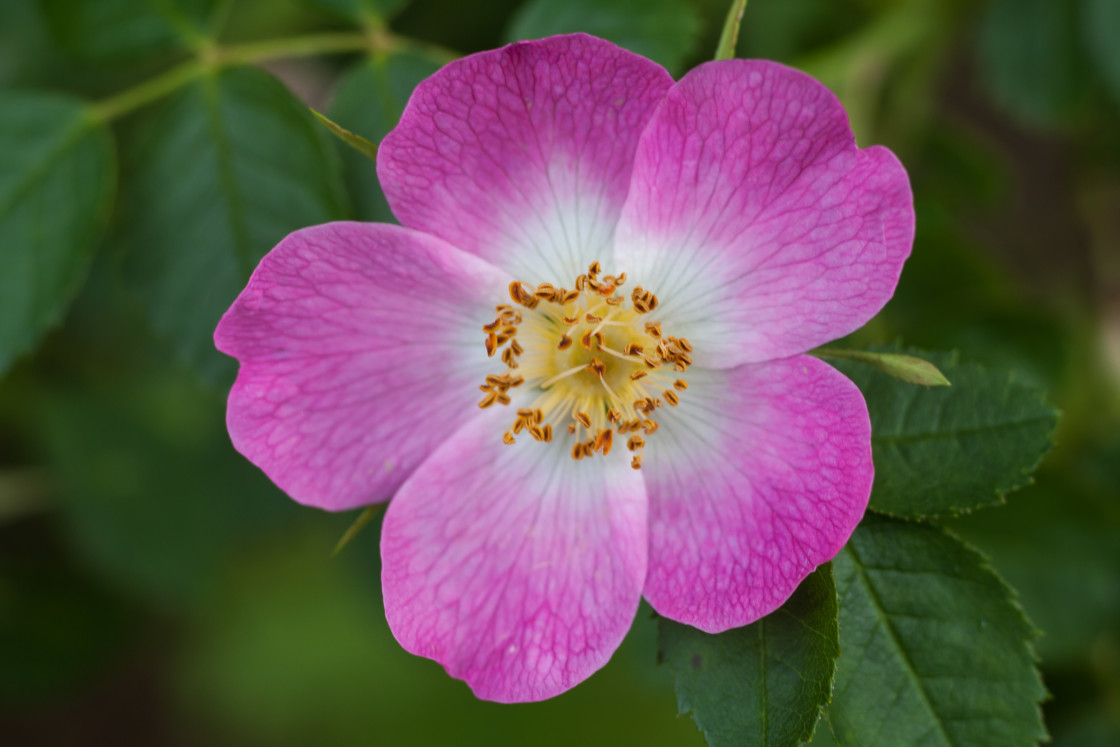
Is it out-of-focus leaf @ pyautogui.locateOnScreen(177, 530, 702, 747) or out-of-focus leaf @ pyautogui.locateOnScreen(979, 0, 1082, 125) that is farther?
out-of-focus leaf @ pyautogui.locateOnScreen(177, 530, 702, 747)

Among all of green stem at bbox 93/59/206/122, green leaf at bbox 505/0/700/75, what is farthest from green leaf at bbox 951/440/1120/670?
green stem at bbox 93/59/206/122

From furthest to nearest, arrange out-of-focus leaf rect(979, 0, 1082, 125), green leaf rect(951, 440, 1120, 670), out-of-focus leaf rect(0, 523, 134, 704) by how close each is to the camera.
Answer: out-of-focus leaf rect(0, 523, 134, 704), out-of-focus leaf rect(979, 0, 1082, 125), green leaf rect(951, 440, 1120, 670)

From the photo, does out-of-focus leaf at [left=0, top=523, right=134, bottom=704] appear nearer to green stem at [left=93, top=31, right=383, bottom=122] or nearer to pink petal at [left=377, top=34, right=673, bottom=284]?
green stem at [left=93, top=31, right=383, bottom=122]

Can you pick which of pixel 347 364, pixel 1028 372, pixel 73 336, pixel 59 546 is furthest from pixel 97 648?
pixel 1028 372

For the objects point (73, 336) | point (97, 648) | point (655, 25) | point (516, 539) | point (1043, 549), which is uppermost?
point (655, 25)

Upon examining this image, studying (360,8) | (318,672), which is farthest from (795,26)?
(318,672)

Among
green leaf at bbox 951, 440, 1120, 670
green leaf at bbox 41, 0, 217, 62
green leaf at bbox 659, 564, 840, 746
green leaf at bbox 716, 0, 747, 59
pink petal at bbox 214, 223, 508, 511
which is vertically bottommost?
green leaf at bbox 951, 440, 1120, 670

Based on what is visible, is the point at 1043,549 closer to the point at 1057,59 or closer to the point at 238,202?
the point at 1057,59
